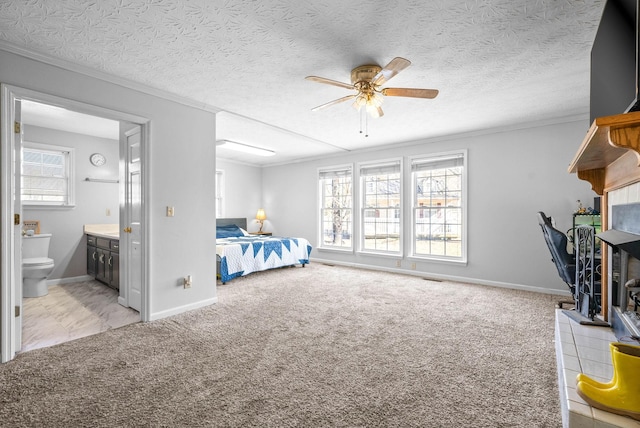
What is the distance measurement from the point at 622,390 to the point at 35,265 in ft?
17.9

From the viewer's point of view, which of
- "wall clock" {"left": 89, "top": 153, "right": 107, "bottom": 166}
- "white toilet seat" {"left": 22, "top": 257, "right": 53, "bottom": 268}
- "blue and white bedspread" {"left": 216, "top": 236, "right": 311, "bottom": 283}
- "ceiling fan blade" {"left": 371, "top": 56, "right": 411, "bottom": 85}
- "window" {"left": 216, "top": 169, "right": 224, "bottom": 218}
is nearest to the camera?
"ceiling fan blade" {"left": 371, "top": 56, "right": 411, "bottom": 85}

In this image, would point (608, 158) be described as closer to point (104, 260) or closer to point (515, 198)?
point (515, 198)

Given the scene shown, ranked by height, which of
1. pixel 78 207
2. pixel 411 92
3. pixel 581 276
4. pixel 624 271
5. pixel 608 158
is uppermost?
pixel 411 92

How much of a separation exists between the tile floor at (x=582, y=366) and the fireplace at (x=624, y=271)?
138mm

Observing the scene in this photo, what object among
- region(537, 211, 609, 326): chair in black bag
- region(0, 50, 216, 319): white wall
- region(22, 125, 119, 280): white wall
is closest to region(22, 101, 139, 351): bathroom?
region(22, 125, 119, 280): white wall

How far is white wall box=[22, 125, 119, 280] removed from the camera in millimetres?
4680

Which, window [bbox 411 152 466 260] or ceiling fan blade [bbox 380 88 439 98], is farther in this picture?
window [bbox 411 152 466 260]

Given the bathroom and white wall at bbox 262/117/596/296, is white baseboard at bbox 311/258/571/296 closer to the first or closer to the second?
white wall at bbox 262/117/596/296

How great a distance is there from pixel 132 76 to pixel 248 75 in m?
1.09

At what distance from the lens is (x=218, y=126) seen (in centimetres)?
460

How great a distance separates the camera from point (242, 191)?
7391mm

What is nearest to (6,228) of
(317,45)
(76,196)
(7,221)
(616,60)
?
(7,221)

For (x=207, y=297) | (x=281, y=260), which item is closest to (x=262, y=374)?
(x=207, y=297)

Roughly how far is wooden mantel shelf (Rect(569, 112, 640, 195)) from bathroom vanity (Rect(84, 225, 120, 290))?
4.84 meters
